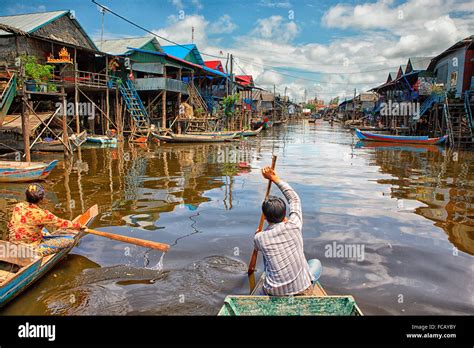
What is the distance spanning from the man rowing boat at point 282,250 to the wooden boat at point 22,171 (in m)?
10.1

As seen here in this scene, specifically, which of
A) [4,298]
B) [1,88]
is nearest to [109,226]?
[4,298]

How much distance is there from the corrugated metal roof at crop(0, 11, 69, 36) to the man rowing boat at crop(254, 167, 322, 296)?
848 inches

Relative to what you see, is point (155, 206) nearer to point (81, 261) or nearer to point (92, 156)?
point (81, 261)

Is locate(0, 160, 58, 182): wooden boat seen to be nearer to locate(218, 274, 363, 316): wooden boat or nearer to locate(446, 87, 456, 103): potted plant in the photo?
locate(218, 274, 363, 316): wooden boat

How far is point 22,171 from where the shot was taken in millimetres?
11398

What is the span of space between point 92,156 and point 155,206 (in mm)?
10515

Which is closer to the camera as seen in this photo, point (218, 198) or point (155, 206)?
point (155, 206)

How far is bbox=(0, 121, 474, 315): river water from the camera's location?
514 cm

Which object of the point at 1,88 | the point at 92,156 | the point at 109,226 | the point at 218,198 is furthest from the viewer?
the point at 92,156

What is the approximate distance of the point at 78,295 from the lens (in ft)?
16.9

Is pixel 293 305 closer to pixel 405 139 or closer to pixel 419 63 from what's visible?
pixel 405 139

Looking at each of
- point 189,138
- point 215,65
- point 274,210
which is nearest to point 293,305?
point 274,210

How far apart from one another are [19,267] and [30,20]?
22537 millimetres

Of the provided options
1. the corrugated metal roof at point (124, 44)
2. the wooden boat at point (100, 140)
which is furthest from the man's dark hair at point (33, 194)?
the corrugated metal roof at point (124, 44)
